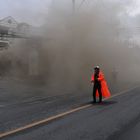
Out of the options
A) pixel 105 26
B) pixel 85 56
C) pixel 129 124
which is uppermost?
pixel 105 26

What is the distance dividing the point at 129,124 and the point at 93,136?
217cm

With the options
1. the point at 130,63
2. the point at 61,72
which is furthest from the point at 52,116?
the point at 130,63

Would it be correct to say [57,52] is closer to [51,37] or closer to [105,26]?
[51,37]

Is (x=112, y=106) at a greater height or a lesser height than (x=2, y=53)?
lesser

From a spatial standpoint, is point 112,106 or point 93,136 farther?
point 112,106

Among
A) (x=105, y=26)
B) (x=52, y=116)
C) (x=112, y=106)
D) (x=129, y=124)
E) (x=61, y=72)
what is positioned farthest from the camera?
(x=105, y=26)

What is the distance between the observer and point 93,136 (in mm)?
9422

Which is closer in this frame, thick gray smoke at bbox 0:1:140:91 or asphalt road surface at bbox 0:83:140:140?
asphalt road surface at bbox 0:83:140:140

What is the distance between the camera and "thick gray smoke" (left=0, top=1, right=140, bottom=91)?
32312mm

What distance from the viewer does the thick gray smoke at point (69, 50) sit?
106 ft

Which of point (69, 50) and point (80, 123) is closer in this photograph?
point (80, 123)

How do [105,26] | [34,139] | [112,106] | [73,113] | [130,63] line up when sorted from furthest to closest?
1. [130,63]
2. [105,26]
3. [112,106]
4. [73,113]
5. [34,139]

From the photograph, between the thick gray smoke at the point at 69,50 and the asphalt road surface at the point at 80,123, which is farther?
the thick gray smoke at the point at 69,50

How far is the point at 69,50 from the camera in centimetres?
3275
